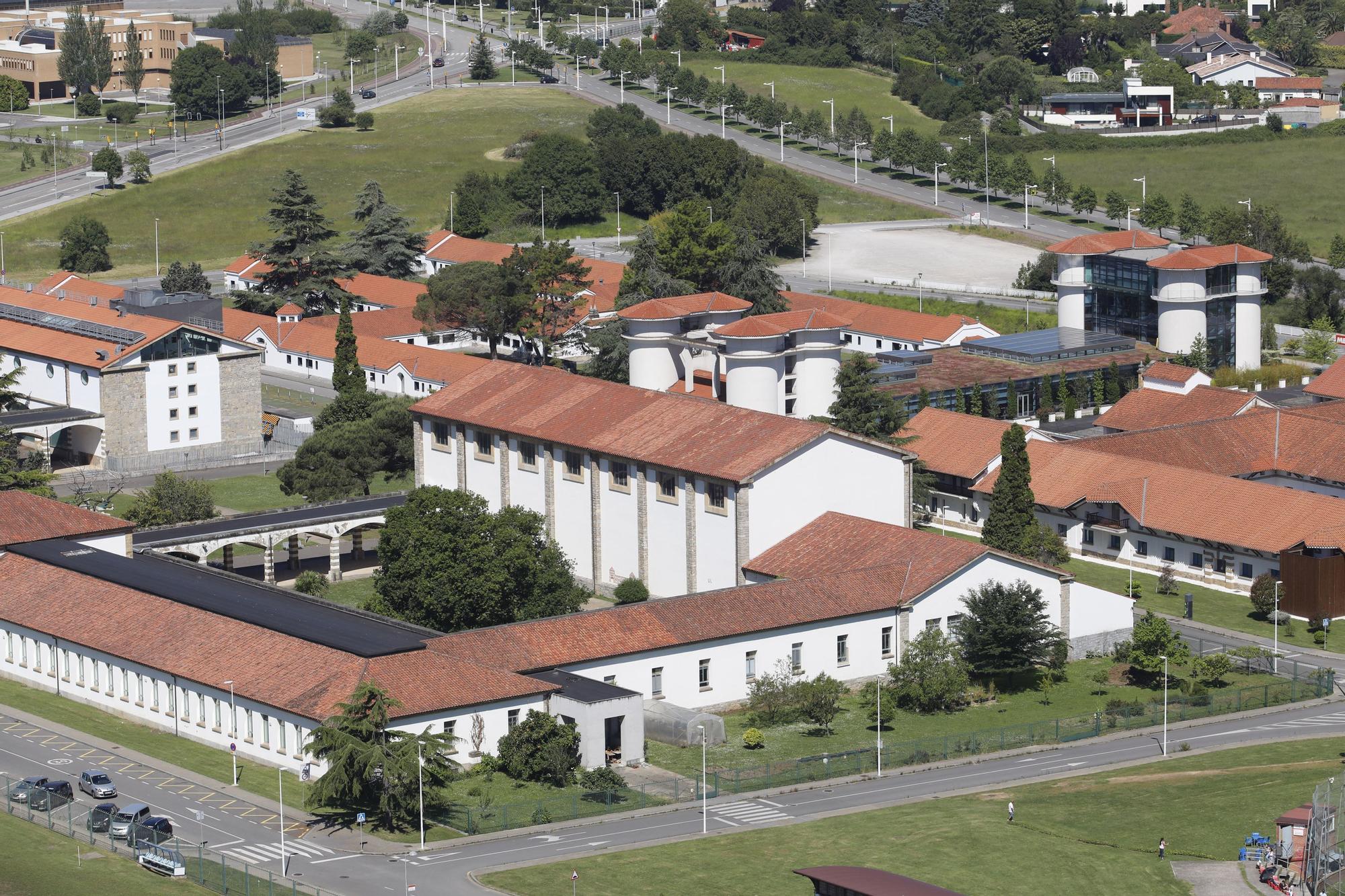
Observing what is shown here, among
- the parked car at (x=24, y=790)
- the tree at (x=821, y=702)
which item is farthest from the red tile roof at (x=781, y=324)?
the parked car at (x=24, y=790)

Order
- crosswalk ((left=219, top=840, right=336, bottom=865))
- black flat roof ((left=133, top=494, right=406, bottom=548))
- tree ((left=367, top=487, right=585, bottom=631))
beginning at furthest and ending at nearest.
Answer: black flat roof ((left=133, top=494, right=406, bottom=548)), tree ((left=367, top=487, right=585, bottom=631)), crosswalk ((left=219, top=840, right=336, bottom=865))

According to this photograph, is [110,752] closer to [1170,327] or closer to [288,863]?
[288,863]

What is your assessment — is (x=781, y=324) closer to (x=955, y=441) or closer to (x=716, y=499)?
(x=955, y=441)

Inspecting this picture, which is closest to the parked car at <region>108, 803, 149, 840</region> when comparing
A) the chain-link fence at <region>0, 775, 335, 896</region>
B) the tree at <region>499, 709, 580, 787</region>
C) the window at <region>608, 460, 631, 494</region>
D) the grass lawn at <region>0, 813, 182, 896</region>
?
the chain-link fence at <region>0, 775, 335, 896</region>

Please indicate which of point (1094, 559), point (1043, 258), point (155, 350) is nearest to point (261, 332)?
point (155, 350)

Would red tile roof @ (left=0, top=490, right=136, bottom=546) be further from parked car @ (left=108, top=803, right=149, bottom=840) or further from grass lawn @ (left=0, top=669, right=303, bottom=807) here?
parked car @ (left=108, top=803, right=149, bottom=840)

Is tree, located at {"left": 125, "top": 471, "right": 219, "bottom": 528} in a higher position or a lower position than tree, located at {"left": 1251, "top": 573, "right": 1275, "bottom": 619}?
higher

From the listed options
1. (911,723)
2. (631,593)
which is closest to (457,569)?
(631,593)
